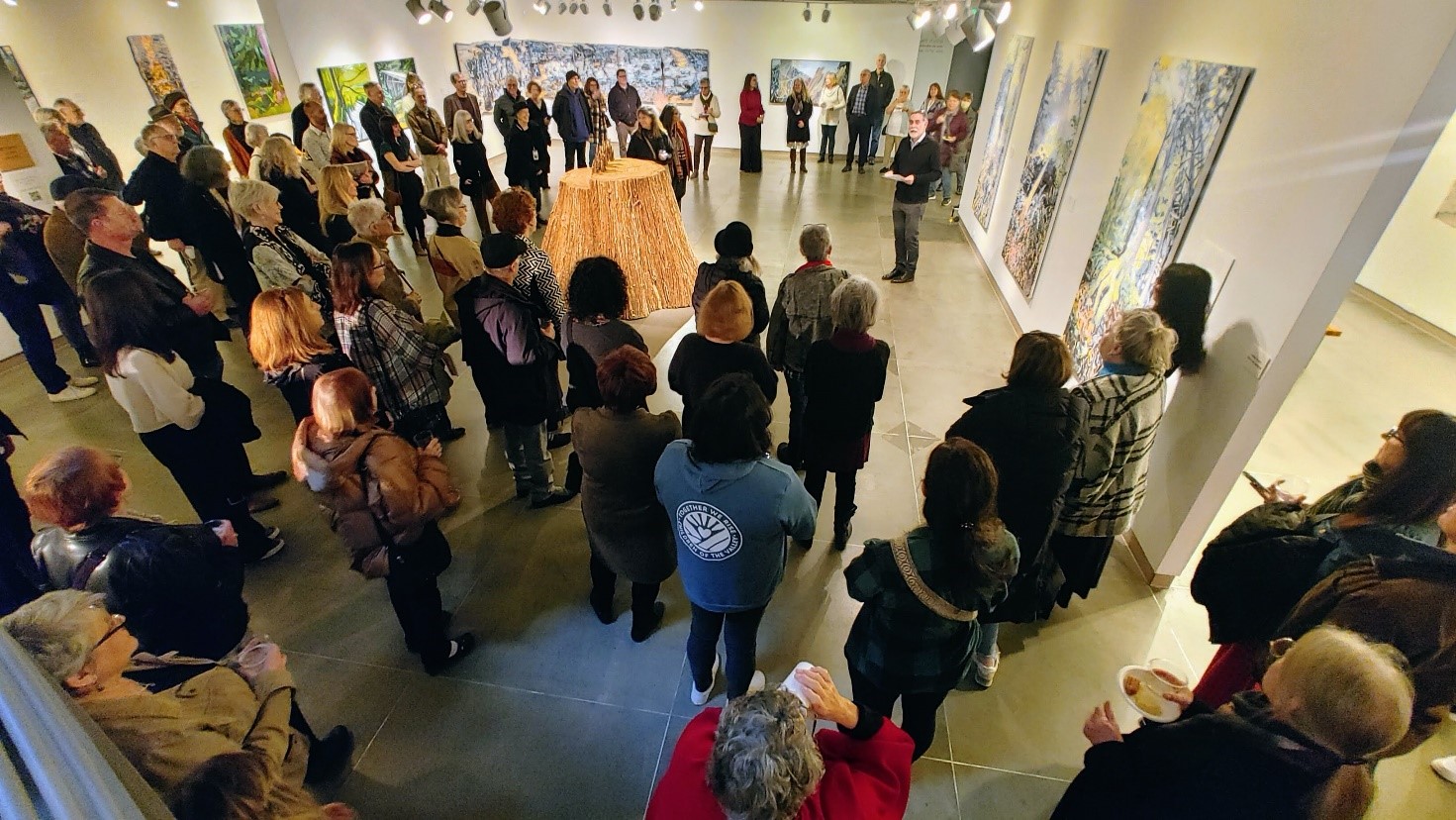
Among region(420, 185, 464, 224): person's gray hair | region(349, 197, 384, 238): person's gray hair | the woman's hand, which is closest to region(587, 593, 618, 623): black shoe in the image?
the woman's hand

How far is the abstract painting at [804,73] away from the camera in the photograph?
38.1 feet

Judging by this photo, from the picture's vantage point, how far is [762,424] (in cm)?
172

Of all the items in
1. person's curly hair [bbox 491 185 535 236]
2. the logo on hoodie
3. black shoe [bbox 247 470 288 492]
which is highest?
person's curly hair [bbox 491 185 535 236]

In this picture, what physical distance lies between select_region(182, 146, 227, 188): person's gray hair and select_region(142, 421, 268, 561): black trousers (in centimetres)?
176

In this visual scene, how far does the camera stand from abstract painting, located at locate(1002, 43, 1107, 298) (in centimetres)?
463

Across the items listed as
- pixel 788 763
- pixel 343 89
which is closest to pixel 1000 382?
pixel 788 763

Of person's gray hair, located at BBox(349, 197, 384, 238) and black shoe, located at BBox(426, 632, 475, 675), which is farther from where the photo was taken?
person's gray hair, located at BBox(349, 197, 384, 238)

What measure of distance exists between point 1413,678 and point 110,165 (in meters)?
8.10

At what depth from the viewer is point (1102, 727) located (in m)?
1.53

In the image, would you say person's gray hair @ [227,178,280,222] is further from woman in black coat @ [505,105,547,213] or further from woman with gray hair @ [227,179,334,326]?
woman in black coat @ [505,105,547,213]

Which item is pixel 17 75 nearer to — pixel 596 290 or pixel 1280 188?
pixel 596 290

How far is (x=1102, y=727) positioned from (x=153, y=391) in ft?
11.4

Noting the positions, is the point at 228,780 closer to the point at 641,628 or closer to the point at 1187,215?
the point at 641,628

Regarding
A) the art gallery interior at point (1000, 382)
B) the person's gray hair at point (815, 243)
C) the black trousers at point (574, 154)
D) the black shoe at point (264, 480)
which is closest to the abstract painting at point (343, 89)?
the art gallery interior at point (1000, 382)
